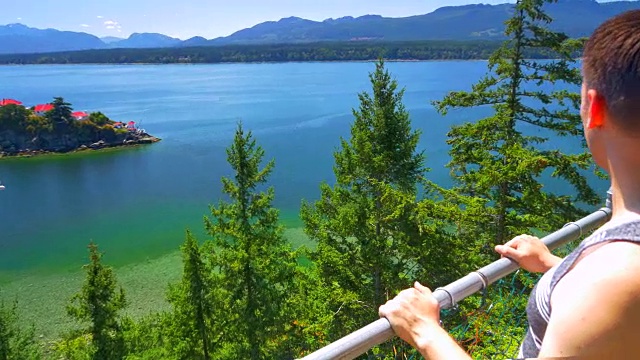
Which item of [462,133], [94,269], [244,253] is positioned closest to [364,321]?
[244,253]

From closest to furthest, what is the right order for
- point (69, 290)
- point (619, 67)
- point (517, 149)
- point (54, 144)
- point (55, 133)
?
point (619, 67)
point (517, 149)
point (69, 290)
point (54, 144)
point (55, 133)

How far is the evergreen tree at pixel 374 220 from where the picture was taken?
33.5 feet

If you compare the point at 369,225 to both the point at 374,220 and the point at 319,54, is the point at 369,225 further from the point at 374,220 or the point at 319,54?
the point at 319,54

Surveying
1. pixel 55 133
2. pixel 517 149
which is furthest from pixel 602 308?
pixel 55 133

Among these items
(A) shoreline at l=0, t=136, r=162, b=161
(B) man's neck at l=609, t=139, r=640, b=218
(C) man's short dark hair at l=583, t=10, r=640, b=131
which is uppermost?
(C) man's short dark hair at l=583, t=10, r=640, b=131

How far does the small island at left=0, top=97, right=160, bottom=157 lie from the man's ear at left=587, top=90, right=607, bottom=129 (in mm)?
52686

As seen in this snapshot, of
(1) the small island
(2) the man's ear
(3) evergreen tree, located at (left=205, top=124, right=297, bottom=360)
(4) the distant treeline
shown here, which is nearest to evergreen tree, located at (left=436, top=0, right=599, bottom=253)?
(3) evergreen tree, located at (left=205, top=124, right=297, bottom=360)

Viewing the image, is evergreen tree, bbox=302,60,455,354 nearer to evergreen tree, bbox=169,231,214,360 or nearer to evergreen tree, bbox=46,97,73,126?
evergreen tree, bbox=169,231,214,360

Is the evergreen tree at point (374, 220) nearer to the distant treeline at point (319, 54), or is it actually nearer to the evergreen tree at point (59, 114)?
the evergreen tree at point (59, 114)

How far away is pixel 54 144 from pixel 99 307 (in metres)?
46.3

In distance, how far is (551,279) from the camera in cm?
110

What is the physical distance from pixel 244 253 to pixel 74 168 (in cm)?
3839

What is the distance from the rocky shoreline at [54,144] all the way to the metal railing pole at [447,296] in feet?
170

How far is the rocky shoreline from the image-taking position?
4934cm
